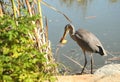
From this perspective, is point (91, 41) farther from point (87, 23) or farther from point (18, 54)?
point (87, 23)

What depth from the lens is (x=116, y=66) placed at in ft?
16.7

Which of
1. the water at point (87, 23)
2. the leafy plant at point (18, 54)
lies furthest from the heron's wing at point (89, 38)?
the leafy plant at point (18, 54)

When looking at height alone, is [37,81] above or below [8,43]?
below

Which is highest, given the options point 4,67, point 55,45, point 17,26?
point 17,26

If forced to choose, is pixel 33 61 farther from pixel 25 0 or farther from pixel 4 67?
pixel 25 0

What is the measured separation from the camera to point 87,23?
785 centimetres

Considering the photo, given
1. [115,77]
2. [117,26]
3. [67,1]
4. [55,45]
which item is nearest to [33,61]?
[115,77]

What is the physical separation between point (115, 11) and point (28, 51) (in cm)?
532

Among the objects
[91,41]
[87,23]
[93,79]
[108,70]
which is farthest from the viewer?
[87,23]

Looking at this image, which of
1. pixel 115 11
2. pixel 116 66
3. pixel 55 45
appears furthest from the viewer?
pixel 115 11

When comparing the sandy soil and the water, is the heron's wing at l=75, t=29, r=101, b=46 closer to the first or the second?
the water

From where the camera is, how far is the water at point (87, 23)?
6.38 m

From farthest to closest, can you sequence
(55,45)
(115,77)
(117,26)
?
(117,26), (55,45), (115,77)

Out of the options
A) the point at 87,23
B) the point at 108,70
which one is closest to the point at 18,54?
the point at 108,70
